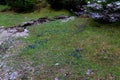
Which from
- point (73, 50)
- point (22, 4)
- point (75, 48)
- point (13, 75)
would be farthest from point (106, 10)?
point (22, 4)

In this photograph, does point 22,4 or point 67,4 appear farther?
point 22,4

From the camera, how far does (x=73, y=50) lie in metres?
9.30

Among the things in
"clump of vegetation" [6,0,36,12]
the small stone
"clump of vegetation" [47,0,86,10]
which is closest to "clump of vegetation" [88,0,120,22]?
"clump of vegetation" [47,0,86,10]

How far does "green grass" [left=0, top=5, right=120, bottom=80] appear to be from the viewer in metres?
8.02

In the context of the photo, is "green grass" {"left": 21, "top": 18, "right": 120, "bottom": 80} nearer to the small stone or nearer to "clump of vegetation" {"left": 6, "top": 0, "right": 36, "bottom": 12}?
the small stone

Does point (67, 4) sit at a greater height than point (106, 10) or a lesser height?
lesser

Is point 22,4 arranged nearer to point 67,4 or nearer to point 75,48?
point 67,4

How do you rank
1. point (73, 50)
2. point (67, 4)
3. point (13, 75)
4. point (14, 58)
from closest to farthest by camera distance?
point (13, 75), point (73, 50), point (14, 58), point (67, 4)

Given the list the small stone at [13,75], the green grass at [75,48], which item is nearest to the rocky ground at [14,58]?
the small stone at [13,75]

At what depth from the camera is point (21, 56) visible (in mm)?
9461

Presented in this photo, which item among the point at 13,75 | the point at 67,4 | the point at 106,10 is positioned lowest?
the point at 13,75

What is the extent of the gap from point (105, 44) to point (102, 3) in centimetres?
208

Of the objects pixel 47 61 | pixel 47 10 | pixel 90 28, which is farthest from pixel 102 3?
pixel 47 10

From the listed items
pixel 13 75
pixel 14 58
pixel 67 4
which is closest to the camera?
pixel 13 75
